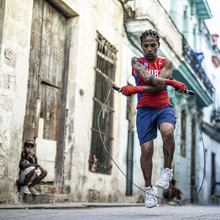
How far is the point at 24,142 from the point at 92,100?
275 centimetres

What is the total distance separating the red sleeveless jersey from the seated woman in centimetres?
288

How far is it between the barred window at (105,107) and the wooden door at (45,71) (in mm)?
1325

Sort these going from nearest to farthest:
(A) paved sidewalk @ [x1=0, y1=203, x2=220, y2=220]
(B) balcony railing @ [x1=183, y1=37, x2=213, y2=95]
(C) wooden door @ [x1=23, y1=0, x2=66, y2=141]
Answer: (A) paved sidewalk @ [x1=0, y1=203, x2=220, y2=220] → (C) wooden door @ [x1=23, y1=0, x2=66, y2=141] → (B) balcony railing @ [x1=183, y1=37, x2=213, y2=95]

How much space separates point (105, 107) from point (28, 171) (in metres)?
4.18

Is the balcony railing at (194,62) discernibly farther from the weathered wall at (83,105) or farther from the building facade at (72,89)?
the weathered wall at (83,105)

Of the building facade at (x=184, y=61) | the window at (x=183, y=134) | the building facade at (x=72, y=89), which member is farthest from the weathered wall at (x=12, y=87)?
the window at (x=183, y=134)

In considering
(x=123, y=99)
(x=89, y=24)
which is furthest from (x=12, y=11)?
(x=123, y=99)

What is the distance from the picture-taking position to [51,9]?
28.5 feet

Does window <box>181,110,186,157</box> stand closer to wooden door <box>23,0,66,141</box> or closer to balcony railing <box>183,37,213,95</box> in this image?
balcony railing <box>183,37,213,95</box>

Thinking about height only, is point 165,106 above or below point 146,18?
below

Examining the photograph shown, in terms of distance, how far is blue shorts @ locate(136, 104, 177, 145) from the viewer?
4.62 metres

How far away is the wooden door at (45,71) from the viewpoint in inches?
308

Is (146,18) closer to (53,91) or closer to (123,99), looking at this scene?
(123,99)

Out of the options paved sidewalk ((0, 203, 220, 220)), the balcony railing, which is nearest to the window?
the balcony railing
